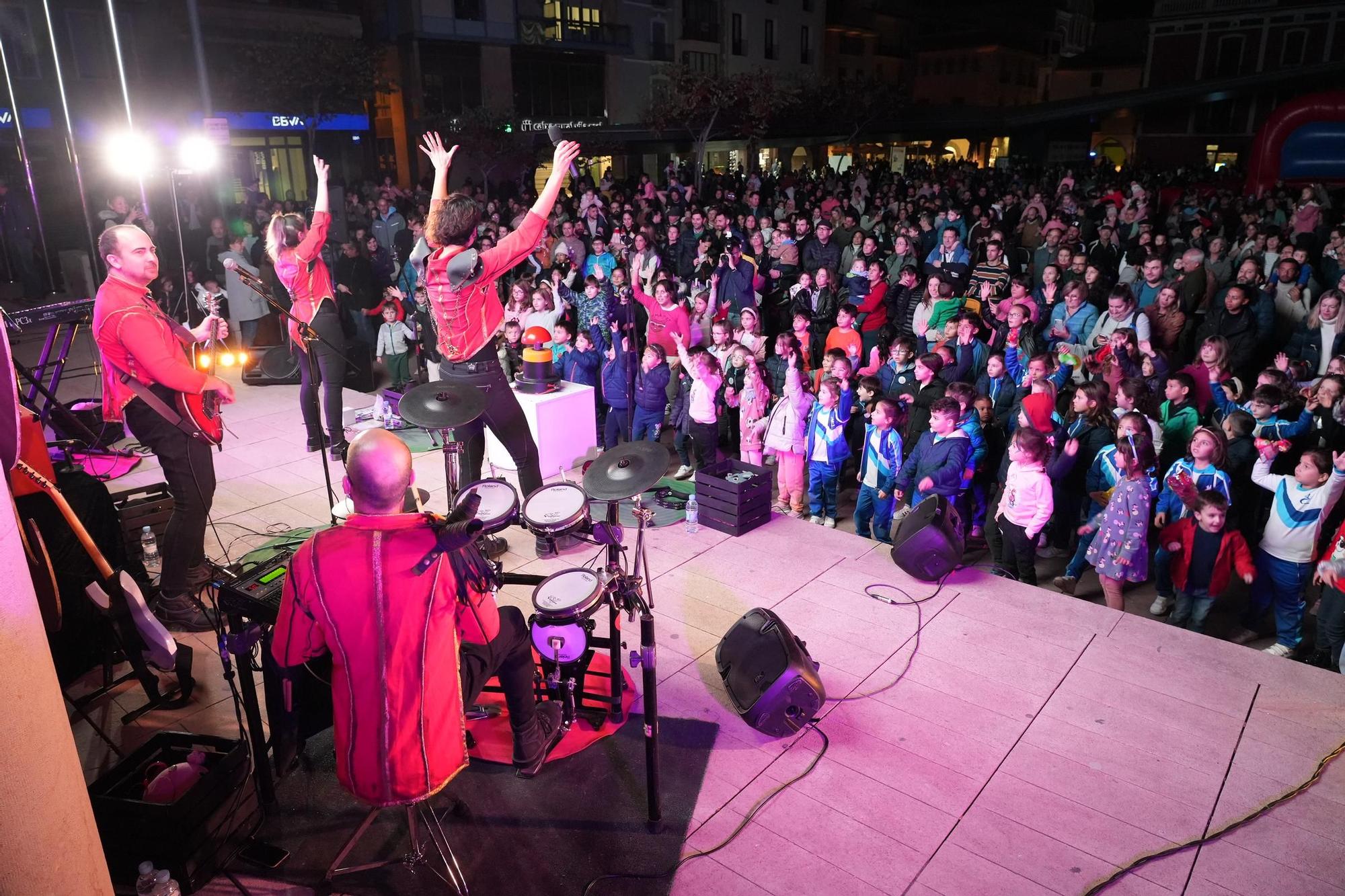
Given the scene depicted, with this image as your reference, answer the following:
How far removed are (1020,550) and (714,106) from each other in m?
17.6

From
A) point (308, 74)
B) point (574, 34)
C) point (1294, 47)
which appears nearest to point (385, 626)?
point (308, 74)

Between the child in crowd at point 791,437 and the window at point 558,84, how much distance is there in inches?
1081

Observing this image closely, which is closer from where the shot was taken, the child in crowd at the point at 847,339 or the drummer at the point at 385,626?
the drummer at the point at 385,626

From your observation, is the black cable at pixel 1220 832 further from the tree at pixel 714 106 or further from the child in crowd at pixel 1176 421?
the tree at pixel 714 106

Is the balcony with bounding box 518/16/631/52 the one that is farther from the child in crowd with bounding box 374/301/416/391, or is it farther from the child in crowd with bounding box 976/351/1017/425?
the child in crowd with bounding box 976/351/1017/425

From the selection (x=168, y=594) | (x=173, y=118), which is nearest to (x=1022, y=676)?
(x=168, y=594)

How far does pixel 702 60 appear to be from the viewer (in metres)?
36.6

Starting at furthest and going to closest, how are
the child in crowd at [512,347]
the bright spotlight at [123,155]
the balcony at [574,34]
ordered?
1. the balcony at [574,34]
2. the bright spotlight at [123,155]
3. the child in crowd at [512,347]

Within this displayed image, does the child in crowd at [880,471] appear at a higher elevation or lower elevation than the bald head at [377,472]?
lower

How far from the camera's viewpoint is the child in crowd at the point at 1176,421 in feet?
18.9

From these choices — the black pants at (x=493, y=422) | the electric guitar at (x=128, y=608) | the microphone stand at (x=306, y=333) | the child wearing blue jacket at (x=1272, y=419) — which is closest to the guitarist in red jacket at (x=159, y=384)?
the microphone stand at (x=306, y=333)

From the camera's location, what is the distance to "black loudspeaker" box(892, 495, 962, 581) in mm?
5074

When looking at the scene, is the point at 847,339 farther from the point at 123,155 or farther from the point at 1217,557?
the point at 123,155

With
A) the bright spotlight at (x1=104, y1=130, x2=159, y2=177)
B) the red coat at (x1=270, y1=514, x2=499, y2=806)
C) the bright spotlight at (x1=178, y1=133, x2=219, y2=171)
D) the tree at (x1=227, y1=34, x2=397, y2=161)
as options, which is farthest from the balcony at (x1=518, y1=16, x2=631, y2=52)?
the red coat at (x1=270, y1=514, x2=499, y2=806)
